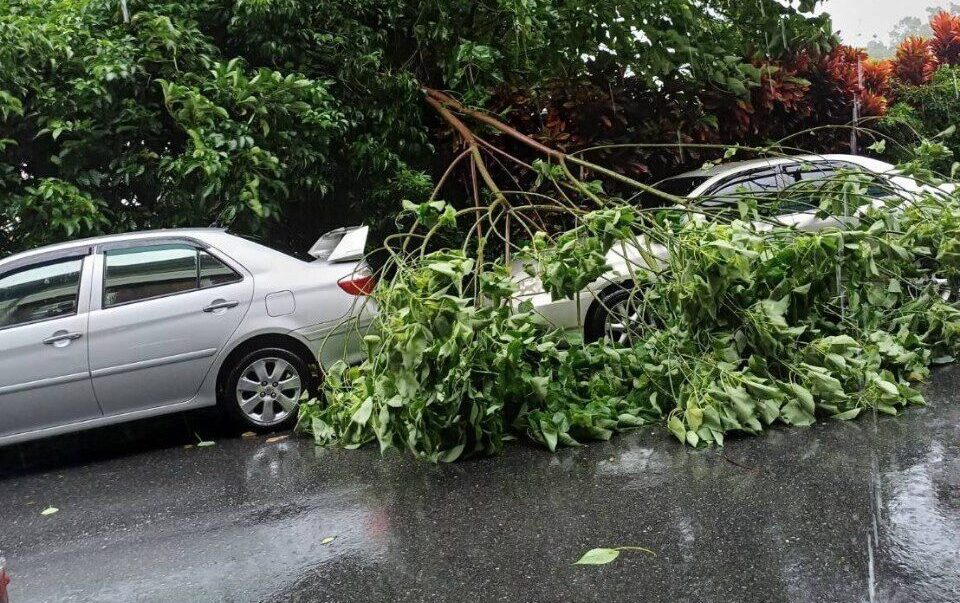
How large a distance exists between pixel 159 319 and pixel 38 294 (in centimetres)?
85

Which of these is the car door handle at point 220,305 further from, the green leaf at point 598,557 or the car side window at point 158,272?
the green leaf at point 598,557

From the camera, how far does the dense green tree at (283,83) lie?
297 inches

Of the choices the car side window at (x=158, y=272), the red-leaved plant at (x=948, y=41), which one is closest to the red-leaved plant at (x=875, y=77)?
the red-leaved plant at (x=948, y=41)

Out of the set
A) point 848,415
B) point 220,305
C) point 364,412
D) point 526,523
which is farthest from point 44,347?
point 848,415

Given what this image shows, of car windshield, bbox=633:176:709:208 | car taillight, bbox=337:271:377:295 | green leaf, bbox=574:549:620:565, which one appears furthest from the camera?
car windshield, bbox=633:176:709:208

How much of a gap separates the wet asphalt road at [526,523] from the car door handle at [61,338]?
3.09 ft

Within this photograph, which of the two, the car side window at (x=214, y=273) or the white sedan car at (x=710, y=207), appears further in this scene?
the white sedan car at (x=710, y=207)

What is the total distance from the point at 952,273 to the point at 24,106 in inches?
295

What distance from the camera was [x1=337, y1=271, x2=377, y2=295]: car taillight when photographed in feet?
21.8

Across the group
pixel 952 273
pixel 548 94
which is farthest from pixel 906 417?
pixel 548 94

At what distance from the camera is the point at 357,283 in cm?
670

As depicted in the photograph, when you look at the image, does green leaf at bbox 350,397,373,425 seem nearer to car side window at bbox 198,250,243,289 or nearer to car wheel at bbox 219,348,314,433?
car wheel at bbox 219,348,314,433

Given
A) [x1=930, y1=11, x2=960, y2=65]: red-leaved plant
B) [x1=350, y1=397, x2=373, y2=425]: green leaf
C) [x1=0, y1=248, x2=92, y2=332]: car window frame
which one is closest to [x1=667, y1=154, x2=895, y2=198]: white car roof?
[x1=350, y1=397, x2=373, y2=425]: green leaf

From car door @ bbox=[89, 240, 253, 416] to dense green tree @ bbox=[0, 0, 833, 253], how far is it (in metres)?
1.13
